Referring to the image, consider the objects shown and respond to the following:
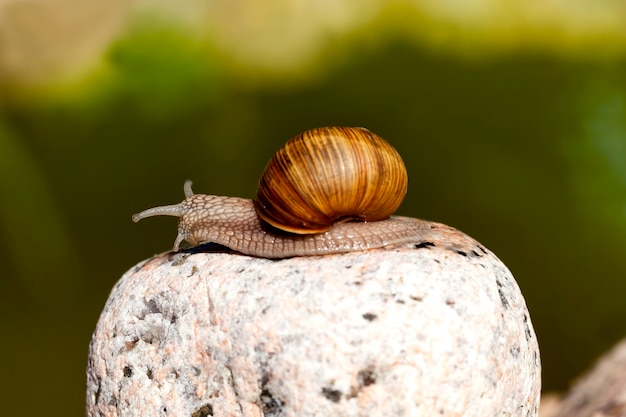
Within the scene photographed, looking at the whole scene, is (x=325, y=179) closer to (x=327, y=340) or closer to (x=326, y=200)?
(x=326, y=200)

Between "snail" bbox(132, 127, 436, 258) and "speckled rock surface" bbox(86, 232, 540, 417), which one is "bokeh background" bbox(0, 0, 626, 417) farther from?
"speckled rock surface" bbox(86, 232, 540, 417)

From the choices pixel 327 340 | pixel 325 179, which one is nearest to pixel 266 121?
pixel 325 179

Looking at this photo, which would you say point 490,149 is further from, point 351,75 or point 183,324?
point 183,324

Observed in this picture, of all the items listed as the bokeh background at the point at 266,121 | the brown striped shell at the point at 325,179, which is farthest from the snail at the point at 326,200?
the bokeh background at the point at 266,121

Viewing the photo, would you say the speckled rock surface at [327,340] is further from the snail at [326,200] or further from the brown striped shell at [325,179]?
the brown striped shell at [325,179]

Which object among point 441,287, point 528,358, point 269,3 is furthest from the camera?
point 269,3

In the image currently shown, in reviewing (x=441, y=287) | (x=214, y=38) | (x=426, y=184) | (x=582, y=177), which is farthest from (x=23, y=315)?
(x=582, y=177)
